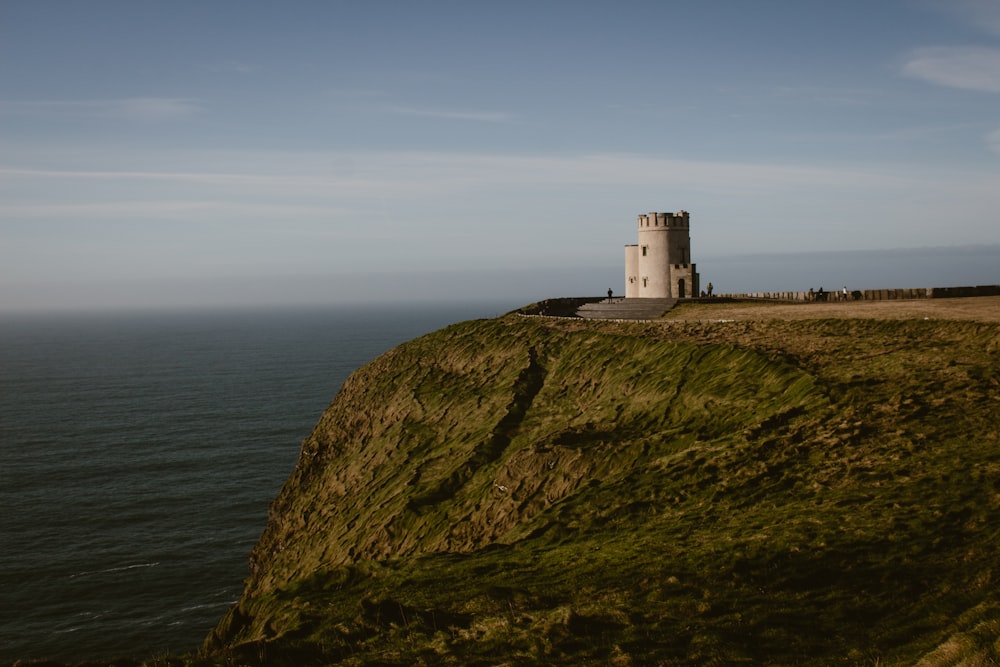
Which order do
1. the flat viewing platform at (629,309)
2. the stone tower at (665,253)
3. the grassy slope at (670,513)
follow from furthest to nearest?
the stone tower at (665,253) → the flat viewing platform at (629,309) → the grassy slope at (670,513)

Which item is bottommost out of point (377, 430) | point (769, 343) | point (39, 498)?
point (39, 498)

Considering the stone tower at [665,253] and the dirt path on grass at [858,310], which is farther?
the stone tower at [665,253]

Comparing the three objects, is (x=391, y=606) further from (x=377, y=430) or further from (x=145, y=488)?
(x=145, y=488)

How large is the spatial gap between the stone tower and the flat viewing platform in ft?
19.0

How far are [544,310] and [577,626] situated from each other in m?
49.9

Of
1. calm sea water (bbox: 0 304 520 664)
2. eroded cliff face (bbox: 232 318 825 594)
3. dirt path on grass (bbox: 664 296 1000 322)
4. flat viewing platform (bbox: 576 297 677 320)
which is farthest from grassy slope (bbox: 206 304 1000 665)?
flat viewing platform (bbox: 576 297 677 320)

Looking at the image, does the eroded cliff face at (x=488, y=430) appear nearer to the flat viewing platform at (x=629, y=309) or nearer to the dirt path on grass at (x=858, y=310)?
the flat viewing platform at (x=629, y=309)

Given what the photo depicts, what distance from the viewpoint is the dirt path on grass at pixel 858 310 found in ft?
127

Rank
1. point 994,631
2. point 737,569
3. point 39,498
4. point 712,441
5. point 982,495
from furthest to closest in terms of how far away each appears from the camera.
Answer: point 39,498 < point 712,441 < point 982,495 < point 737,569 < point 994,631

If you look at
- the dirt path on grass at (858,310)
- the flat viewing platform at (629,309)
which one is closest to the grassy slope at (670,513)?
the dirt path on grass at (858,310)

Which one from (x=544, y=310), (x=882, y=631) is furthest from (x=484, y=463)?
(x=544, y=310)

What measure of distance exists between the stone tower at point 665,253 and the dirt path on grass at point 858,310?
32.5ft

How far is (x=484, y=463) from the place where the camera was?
3512 centimetres

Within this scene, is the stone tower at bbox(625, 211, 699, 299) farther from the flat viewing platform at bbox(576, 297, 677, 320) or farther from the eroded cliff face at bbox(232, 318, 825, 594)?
the eroded cliff face at bbox(232, 318, 825, 594)
